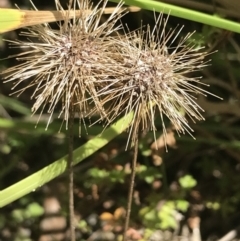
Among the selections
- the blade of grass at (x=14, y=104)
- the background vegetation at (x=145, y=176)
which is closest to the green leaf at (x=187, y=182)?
the background vegetation at (x=145, y=176)

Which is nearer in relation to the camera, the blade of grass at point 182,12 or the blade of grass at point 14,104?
the blade of grass at point 182,12

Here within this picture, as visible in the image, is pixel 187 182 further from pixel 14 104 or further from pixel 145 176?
pixel 14 104

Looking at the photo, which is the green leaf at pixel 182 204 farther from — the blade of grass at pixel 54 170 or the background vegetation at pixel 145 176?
the blade of grass at pixel 54 170

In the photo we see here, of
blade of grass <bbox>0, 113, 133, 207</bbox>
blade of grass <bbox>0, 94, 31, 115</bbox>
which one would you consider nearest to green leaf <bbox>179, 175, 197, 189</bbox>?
blade of grass <bbox>0, 113, 133, 207</bbox>

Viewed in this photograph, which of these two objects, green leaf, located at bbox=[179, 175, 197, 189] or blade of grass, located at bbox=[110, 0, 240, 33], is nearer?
blade of grass, located at bbox=[110, 0, 240, 33]

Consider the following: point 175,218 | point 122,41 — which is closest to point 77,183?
point 175,218

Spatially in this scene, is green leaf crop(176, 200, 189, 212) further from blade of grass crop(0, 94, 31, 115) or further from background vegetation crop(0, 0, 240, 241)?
blade of grass crop(0, 94, 31, 115)

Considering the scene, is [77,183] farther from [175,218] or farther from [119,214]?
[175,218]
